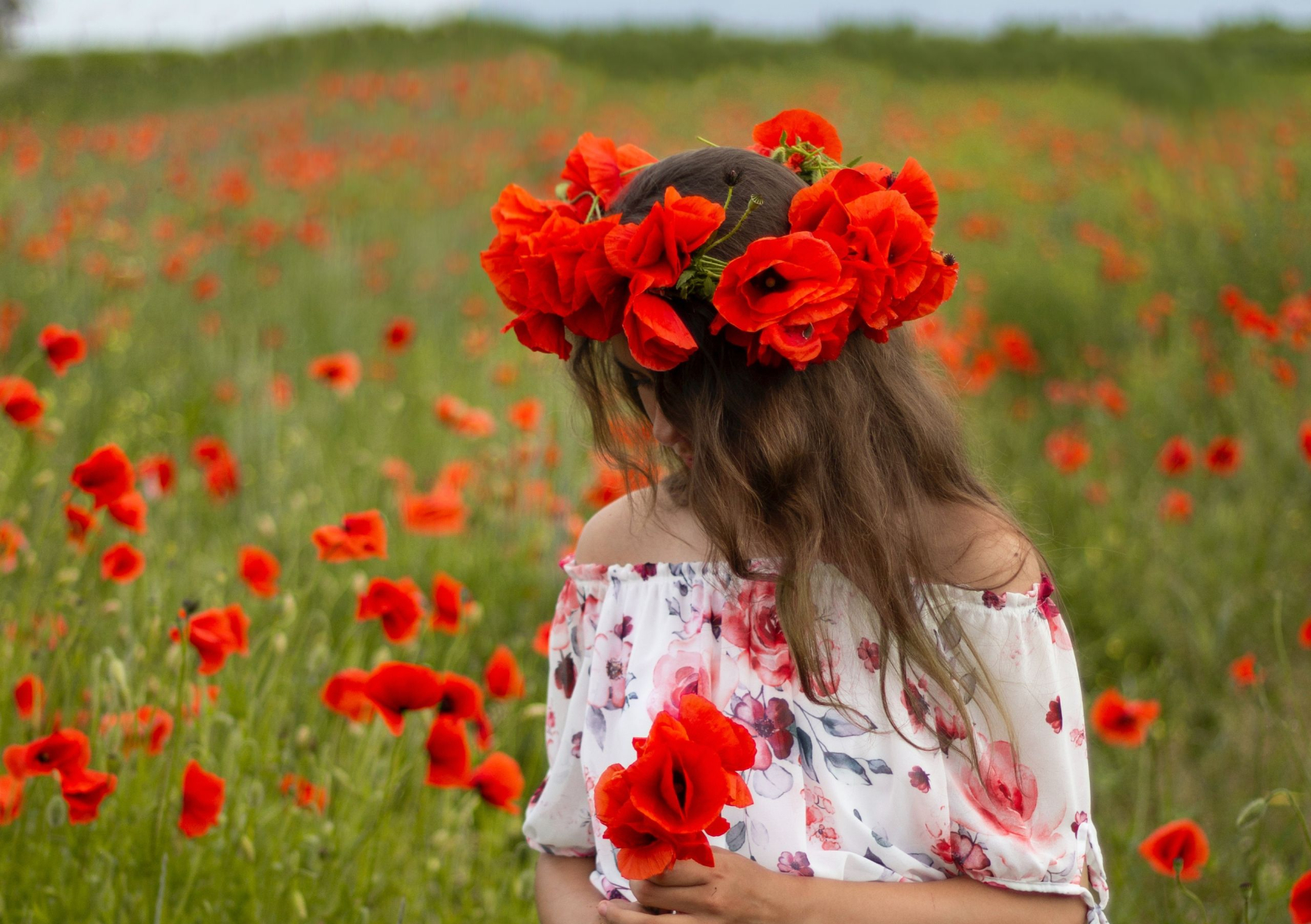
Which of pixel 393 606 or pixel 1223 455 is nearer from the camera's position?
pixel 393 606

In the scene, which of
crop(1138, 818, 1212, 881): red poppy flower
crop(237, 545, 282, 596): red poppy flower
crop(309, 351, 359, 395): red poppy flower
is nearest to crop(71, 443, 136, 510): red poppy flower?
crop(237, 545, 282, 596): red poppy flower

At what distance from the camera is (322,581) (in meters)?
2.50

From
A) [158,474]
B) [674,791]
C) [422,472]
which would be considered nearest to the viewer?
[674,791]

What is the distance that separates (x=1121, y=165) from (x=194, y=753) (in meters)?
8.10

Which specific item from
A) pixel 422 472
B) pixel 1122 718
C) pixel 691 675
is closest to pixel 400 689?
pixel 691 675

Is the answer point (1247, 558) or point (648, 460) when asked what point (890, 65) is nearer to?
point (1247, 558)

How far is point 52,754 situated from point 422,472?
Result: 2.18 m

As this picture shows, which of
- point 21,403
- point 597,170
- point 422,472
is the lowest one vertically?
point 422,472

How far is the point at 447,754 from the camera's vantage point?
137 cm

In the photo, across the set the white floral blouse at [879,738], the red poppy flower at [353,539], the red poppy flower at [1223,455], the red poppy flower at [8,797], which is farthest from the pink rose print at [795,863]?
the red poppy flower at [1223,455]

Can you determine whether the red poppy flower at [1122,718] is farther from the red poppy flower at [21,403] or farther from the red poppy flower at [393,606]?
the red poppy flower at [21,403]

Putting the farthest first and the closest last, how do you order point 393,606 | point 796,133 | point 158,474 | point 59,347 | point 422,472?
point 422,472 < point 158,474 < point 59,347 < point 393,606 < point 796,133

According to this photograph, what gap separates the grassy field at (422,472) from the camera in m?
1.60

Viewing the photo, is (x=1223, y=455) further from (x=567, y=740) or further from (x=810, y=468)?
(x=567, y=740)
